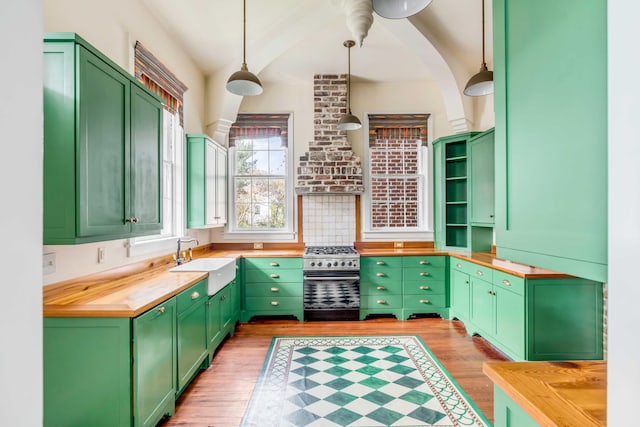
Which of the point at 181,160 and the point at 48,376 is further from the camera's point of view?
the point at 181,160

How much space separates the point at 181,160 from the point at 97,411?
2.66 m

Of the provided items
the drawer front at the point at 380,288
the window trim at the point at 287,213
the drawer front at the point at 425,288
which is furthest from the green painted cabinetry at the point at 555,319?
the window trim at the point at 287,213

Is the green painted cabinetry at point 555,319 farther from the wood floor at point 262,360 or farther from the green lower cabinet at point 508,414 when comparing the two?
the green lower cabinet at point 508,414

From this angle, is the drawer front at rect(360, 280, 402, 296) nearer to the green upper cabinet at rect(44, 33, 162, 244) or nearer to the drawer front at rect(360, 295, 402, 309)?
the drawer front at rect(360, 295, 402, 309)

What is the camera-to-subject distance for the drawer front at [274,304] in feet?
13.7

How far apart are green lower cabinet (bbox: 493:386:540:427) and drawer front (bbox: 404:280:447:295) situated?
10.2ft

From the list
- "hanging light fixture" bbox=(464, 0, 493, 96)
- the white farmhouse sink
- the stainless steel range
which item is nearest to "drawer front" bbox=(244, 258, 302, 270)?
the stainless steel range

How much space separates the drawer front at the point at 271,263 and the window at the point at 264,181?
77 cm
